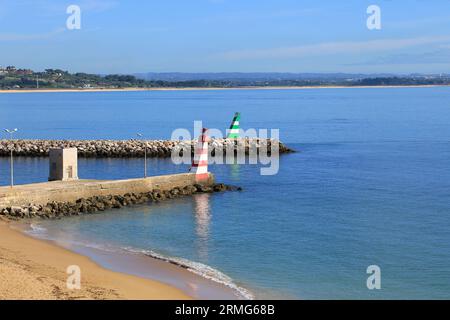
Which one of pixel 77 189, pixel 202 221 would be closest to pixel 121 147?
pixel 77 189

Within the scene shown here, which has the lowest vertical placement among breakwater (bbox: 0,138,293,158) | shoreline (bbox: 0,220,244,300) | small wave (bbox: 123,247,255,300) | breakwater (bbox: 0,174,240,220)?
small wave (bbox: 123,247,255,300)

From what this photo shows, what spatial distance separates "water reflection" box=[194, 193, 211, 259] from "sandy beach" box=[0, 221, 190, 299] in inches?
141

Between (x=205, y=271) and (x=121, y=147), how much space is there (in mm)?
29705

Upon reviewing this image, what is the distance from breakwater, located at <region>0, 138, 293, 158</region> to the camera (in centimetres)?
4638

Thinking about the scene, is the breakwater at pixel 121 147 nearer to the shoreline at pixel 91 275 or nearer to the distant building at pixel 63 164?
the distant building at pixel 63 164

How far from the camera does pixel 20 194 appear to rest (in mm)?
25094

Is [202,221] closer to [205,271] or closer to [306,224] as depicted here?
[306,224]

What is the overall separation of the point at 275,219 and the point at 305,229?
6.79 feet

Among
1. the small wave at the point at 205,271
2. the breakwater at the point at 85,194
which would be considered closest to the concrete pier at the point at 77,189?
the breakwater at the point at 85,194

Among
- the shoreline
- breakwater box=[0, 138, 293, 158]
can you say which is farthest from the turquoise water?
breakwater box=[0, 138, 293, 158]

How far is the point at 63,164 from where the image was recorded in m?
28.5

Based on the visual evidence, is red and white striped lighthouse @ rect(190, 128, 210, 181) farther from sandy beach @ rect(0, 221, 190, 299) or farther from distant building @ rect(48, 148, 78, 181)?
sandy beach @ rect(0, 221, 190, 299)
